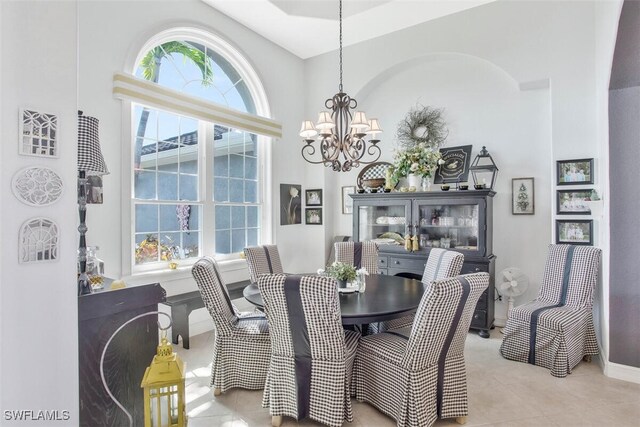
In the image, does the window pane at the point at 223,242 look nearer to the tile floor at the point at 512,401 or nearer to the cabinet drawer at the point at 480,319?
the tile floor at the point at 512,401

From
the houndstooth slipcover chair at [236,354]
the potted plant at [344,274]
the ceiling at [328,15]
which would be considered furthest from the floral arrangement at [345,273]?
the ceiling at [328,15]

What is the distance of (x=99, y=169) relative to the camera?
1997 millimetres

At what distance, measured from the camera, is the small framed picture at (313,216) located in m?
5.12

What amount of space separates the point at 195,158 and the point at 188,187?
1.13 feet

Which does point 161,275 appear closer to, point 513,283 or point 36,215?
point 36,215

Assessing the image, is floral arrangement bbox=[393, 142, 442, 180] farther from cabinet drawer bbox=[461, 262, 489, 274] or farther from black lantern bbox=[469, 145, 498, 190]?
cabinet drawer bbox=[461, 262, 489, 274]

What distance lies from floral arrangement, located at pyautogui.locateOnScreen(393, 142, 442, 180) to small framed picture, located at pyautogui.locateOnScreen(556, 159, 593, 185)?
3.93 feet

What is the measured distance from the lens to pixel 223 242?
4.27 metres

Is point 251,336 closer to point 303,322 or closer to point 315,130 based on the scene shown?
point 303,322

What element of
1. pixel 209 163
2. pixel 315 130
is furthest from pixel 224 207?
pixel 315 130

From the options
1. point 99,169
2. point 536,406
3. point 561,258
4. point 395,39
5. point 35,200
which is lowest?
point 536,406

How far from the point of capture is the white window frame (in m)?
3.21

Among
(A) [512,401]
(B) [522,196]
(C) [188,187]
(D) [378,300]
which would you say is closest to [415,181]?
(B) [522,196]

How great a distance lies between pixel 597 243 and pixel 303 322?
9.89 ft
